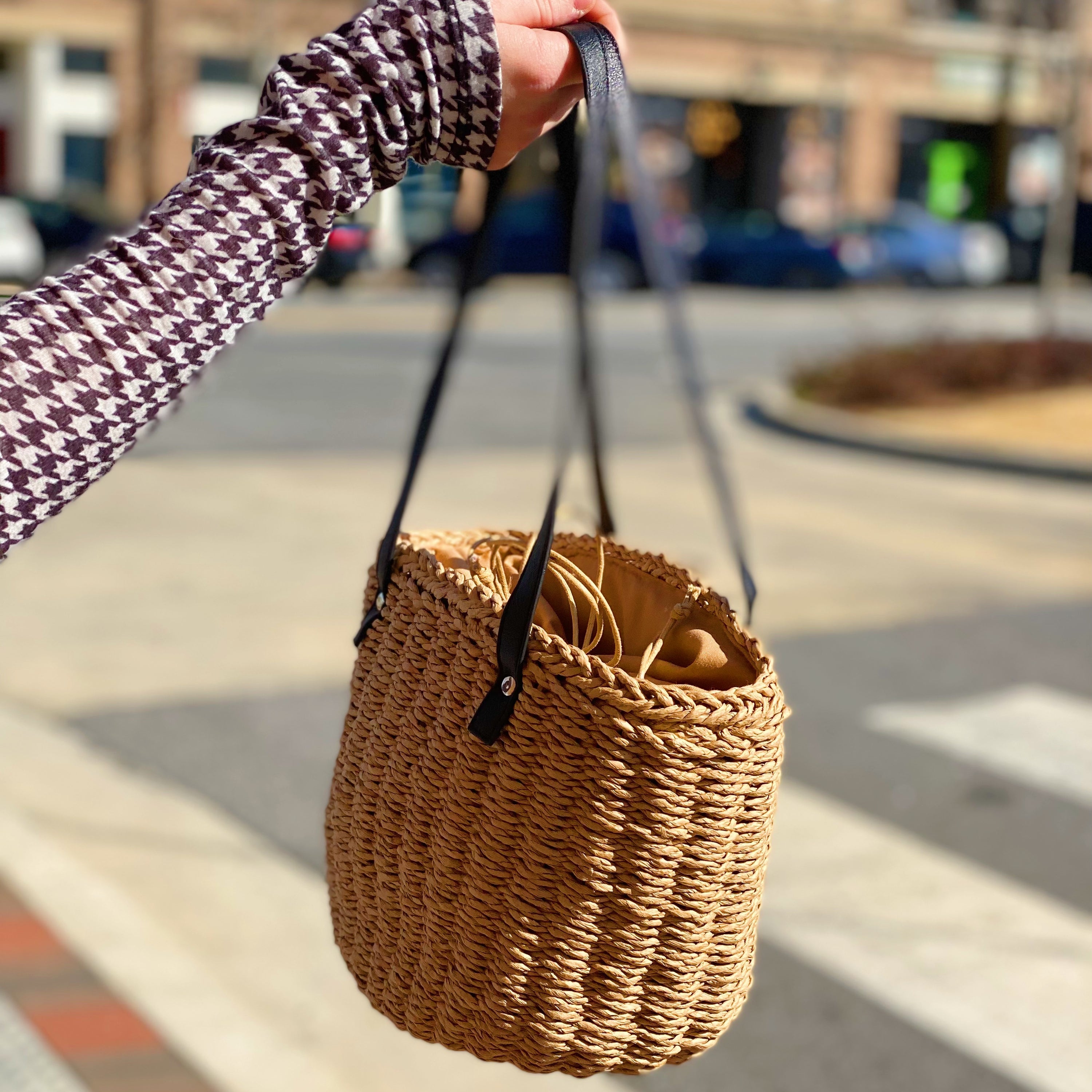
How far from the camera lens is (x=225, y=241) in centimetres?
112

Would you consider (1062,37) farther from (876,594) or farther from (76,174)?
(76,174)

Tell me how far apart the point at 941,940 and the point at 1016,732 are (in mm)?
1738

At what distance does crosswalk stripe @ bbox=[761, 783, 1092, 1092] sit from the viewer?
139 inches

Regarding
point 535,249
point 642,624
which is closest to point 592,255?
point 642,624

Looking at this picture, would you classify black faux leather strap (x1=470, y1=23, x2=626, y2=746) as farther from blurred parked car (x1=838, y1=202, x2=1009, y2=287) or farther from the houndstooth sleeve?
blurred parked car (x1=838, y1=202, x2=1009, y2=287)

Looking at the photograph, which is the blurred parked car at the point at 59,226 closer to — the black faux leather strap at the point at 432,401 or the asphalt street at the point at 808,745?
the asphalt street at the point at 808,745

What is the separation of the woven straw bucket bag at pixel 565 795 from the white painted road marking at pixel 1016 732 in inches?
150

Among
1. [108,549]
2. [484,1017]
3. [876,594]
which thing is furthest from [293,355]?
[484,1017]

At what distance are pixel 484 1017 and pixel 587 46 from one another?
2.76 feet

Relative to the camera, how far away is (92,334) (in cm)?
109

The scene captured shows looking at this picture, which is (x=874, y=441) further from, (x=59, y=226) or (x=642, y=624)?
(x=59, y=226)

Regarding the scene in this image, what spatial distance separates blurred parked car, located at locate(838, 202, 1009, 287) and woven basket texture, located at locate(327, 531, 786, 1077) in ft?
91.7

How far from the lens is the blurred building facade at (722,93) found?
98.2 feet

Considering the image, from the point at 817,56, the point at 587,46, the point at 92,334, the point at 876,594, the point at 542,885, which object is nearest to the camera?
the point at 92,334
